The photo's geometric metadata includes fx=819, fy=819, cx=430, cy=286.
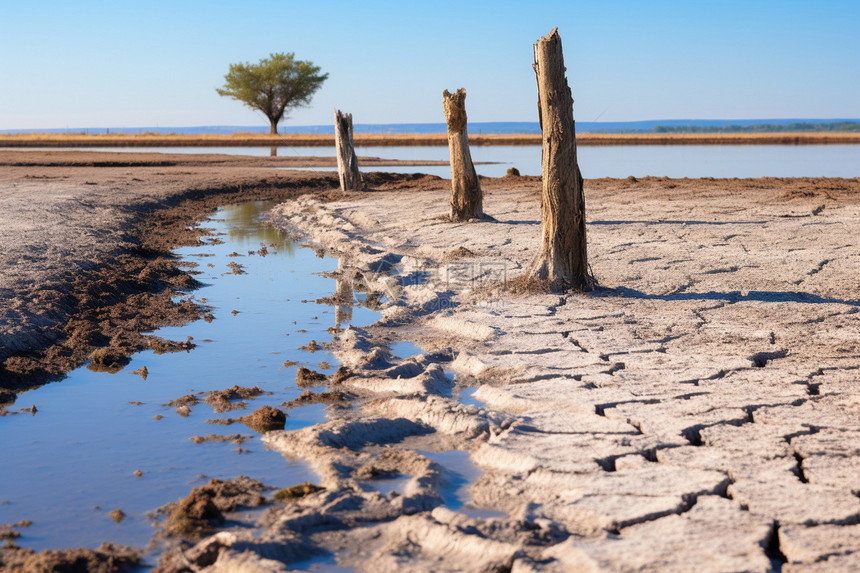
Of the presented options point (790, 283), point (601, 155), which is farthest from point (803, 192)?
point (601, 155)

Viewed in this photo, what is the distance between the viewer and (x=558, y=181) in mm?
6945

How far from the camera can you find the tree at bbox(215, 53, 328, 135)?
55.2 m

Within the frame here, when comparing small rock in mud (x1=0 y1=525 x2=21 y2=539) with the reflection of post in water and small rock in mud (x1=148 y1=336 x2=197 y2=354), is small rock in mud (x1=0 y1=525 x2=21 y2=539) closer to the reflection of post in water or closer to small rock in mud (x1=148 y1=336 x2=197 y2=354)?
small rock in mud (x1=148 y1=336 x2=197 y2=354)

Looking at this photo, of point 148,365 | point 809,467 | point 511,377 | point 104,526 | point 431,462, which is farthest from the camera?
point 148,365

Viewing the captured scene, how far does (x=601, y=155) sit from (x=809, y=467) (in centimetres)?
3200

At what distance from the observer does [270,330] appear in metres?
6.48

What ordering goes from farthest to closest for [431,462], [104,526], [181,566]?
[431,462]
[104,526]
[181,566]

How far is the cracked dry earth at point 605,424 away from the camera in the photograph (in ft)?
9.35

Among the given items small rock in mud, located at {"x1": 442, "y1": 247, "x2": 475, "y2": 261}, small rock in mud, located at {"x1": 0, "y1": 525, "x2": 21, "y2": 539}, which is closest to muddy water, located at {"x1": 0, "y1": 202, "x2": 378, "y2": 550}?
small rock in mud, located at {"x1": 0, "y1": 525, "x2": 21, "y2": 539}

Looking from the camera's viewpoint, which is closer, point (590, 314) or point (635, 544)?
point (635, 544)

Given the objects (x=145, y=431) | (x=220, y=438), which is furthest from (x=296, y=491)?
(x=145, y=431)

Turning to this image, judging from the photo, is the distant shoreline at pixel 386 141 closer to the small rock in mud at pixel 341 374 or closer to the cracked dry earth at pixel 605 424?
the cracked dry earth at pixel 605 424

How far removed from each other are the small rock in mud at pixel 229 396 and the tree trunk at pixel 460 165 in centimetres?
728

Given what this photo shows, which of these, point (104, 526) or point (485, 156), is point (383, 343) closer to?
point (104, 526)
